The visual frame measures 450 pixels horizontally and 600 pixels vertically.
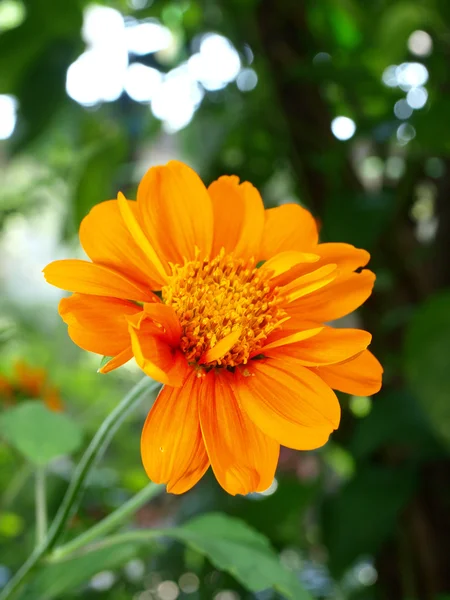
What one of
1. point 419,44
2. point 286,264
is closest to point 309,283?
point 286,264

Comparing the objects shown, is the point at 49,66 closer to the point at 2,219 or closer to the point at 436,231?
the point at 2,219

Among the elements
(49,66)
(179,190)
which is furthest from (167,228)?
(49,66)

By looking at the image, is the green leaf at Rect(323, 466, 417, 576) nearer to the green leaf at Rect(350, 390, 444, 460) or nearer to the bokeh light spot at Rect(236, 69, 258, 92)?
the green leaf at Rect(350, 390, 444, 460)

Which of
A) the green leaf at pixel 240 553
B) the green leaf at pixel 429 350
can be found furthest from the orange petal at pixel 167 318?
the green leaf at pixel 429 350

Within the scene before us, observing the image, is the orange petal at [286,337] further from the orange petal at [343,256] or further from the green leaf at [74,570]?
the green leaf at [74,570]

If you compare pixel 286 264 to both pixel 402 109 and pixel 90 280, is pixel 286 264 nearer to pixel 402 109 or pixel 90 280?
pixel 90 280
